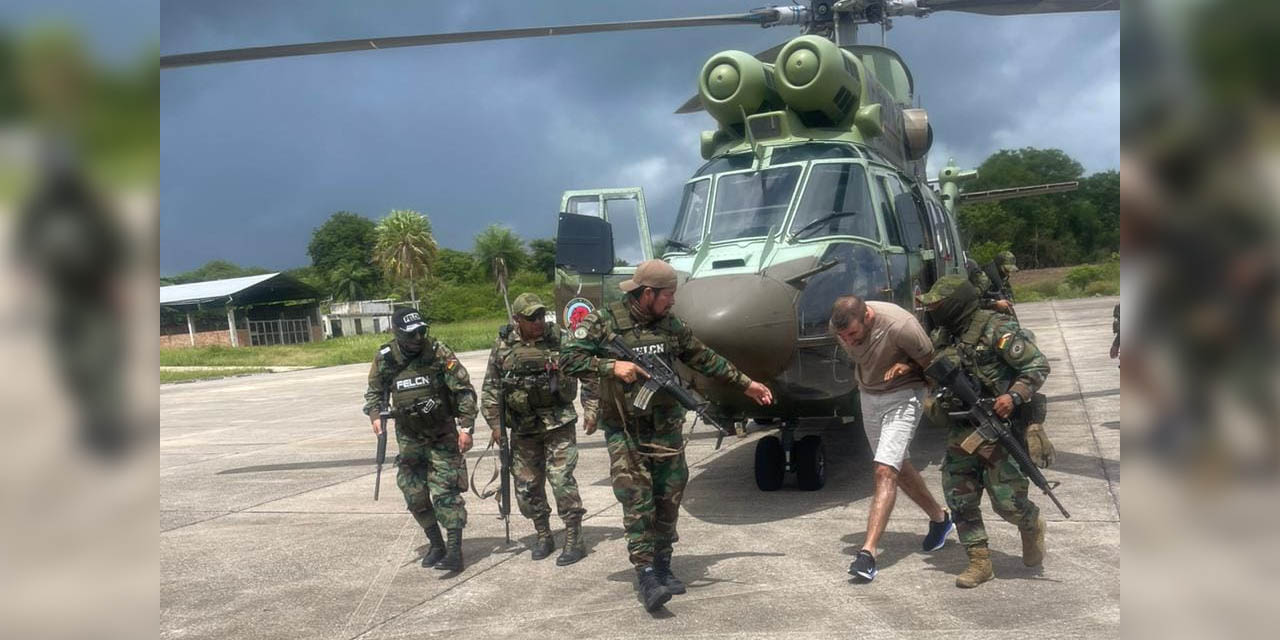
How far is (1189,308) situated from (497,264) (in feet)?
19.1

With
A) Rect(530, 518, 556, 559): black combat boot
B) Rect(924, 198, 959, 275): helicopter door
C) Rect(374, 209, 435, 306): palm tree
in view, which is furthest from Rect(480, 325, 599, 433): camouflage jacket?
Rect(374, 209, 435, 306): palm tree

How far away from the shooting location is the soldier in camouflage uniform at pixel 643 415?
4.94 meters

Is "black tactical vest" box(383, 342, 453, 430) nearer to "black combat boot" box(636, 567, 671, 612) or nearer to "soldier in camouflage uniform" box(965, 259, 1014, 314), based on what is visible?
"black combat boot" box(636, 567, 671, 612)

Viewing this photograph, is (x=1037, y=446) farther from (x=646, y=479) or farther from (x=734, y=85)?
(x=734, y=85)

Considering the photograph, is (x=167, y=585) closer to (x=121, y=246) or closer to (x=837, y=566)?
(x=837, y=566)

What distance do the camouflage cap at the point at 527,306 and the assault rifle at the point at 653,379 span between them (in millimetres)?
1226

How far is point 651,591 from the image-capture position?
4.72 m

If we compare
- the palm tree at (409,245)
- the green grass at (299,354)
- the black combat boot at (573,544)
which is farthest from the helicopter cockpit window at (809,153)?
the palm tree at (409,245)

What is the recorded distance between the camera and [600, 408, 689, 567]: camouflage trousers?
4.94 m

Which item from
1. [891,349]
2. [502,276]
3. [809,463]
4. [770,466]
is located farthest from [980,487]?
[502,276]

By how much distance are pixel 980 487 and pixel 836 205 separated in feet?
8.86

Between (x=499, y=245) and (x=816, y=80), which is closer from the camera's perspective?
(x=816, y=80)

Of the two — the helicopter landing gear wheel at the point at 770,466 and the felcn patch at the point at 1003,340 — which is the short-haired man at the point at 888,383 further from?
the helicopter landing gear wheel at the point at 770,466

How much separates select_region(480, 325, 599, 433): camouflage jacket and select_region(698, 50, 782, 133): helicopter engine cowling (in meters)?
2.72
